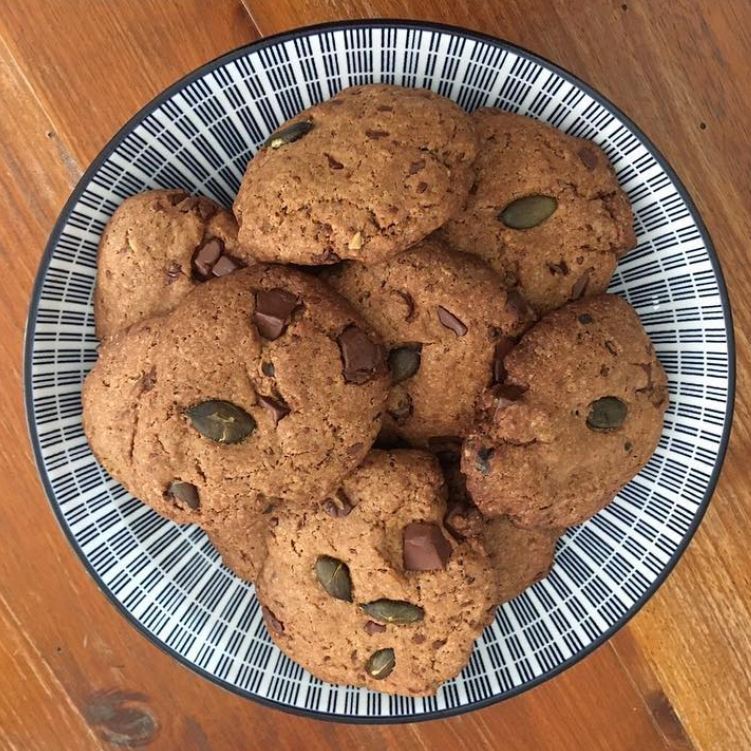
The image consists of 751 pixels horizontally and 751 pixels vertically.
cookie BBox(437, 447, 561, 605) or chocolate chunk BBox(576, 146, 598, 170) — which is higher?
chocolate chunk BBox(576, 146, 598, 170)

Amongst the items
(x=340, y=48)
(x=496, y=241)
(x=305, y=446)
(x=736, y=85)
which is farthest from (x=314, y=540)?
(x=736, y=85)

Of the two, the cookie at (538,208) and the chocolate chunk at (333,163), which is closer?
the chocolate chunk at (333,163)

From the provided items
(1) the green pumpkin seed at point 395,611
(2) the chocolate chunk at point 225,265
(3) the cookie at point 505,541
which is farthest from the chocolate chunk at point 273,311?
(1) the green pumpkin seed at point 395,611

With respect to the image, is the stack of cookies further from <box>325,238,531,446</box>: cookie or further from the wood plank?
the wood plank

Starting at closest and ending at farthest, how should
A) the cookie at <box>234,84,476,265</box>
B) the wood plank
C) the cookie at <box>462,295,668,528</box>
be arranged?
the cookie at <box>234,84,476,265</box> < the cookie at <box>462,295,668,528</box> < the wood plank

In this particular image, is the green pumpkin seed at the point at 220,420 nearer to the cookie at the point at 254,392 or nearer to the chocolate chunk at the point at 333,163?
the cookie at the point at 254,392

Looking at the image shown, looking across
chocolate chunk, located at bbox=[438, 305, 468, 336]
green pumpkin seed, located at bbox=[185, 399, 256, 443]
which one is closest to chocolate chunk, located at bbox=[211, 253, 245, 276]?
green pumpkin seed, located at bbox=[185, 399, 256, 443]

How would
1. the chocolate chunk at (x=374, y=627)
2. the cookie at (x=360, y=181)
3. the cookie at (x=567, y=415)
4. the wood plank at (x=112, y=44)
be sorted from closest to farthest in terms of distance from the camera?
the cookie at (x=360, y=181) < the cookie at (x=567, y=415) < the chocolate chunk at (x=374, y=627) < the wood plank at (x=112, y=44)
